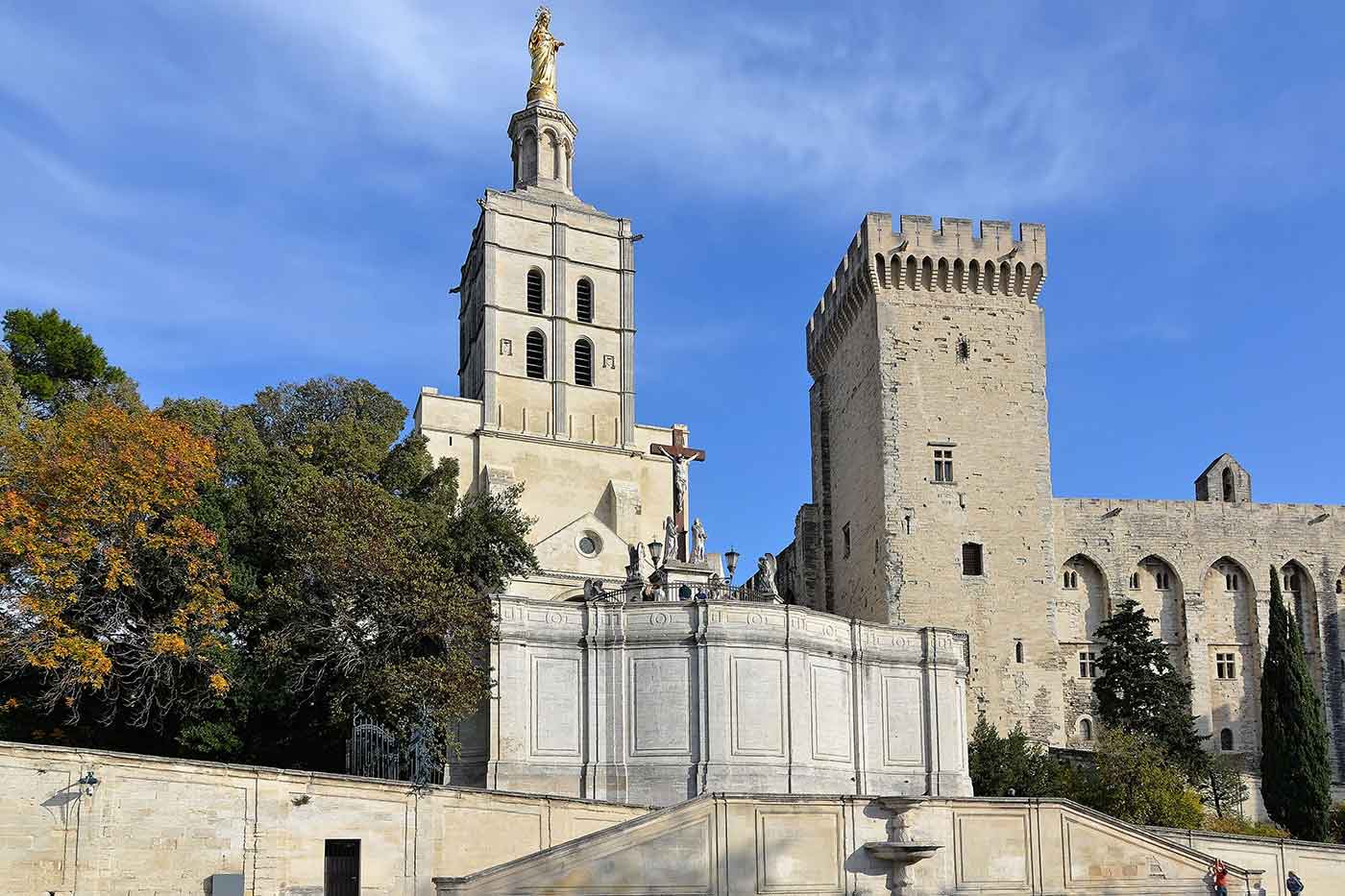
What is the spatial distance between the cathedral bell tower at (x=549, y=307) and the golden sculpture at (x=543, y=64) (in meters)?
0.25

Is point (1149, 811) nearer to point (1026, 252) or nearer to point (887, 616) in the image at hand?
point (887, 616)

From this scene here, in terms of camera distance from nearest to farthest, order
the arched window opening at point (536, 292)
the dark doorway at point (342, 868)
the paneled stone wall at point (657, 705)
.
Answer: the dark doorway at point (342, 868) < the paneled stone wall at point (657, 705) < the arched window opening at point (536, 292)

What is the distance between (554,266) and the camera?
63.1 m

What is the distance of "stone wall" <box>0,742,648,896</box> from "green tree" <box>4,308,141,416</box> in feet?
68.8

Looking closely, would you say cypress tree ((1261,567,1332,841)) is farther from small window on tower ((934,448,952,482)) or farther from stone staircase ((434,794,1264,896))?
stone staircase ((434,794,1264,896))

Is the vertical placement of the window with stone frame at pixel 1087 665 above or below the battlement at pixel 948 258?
below

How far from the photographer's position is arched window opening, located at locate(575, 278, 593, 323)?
63.4 m

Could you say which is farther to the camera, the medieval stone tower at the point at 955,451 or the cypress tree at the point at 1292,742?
the medieval stone tower at the point at 955,451

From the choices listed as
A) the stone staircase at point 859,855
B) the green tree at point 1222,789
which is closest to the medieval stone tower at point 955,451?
the green tree at point 1222,789

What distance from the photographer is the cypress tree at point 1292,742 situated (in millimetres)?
50000

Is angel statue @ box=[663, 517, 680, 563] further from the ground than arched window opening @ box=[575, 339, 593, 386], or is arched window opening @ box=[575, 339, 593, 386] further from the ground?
arched window opening @ box=[575, 339, 593, 386]

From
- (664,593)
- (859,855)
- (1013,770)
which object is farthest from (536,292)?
(859,855)

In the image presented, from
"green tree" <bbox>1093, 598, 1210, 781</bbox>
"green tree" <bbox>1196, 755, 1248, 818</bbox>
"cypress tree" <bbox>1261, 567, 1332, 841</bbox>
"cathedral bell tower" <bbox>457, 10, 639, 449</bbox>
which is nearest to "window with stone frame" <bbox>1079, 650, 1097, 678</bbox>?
"green tree" <bbox>1093, 598, 1210, 781</bbox>

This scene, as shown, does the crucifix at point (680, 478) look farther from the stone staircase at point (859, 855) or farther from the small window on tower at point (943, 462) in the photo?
the stone staircase at point (859, 855)
